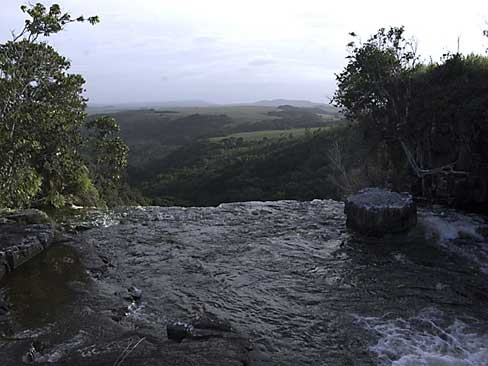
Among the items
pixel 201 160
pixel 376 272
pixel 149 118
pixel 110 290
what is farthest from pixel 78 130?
pixel 149 118

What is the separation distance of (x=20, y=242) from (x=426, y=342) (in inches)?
513

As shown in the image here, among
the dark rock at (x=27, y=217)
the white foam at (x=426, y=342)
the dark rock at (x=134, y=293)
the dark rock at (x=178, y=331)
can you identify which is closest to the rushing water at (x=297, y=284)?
the white foam at (x=426, y=342)

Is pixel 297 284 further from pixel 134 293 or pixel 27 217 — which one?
pixel 27 217

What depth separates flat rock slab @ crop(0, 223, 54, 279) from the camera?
1401 cm

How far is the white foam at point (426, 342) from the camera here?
8.89 m

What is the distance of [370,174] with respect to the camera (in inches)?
1097

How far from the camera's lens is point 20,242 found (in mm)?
15086

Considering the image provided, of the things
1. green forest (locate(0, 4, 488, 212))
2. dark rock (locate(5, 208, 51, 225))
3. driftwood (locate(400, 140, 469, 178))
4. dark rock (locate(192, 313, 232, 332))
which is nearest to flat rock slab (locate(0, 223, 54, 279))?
dark rock (locate(5, 208, 51, 225))

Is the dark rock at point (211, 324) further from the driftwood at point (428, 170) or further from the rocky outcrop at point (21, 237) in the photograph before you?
the driftwood at point (428, 170)

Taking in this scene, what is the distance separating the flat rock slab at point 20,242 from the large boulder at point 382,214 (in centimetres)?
→ 1218

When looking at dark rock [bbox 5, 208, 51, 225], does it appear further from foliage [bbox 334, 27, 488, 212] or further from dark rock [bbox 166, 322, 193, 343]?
foliage [bbox 334, 27, 488, 212]

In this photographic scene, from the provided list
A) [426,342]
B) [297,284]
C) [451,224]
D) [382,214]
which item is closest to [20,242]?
[297,284]

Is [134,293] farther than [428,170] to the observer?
No

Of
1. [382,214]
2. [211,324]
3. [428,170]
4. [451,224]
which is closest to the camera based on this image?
[211,324]
